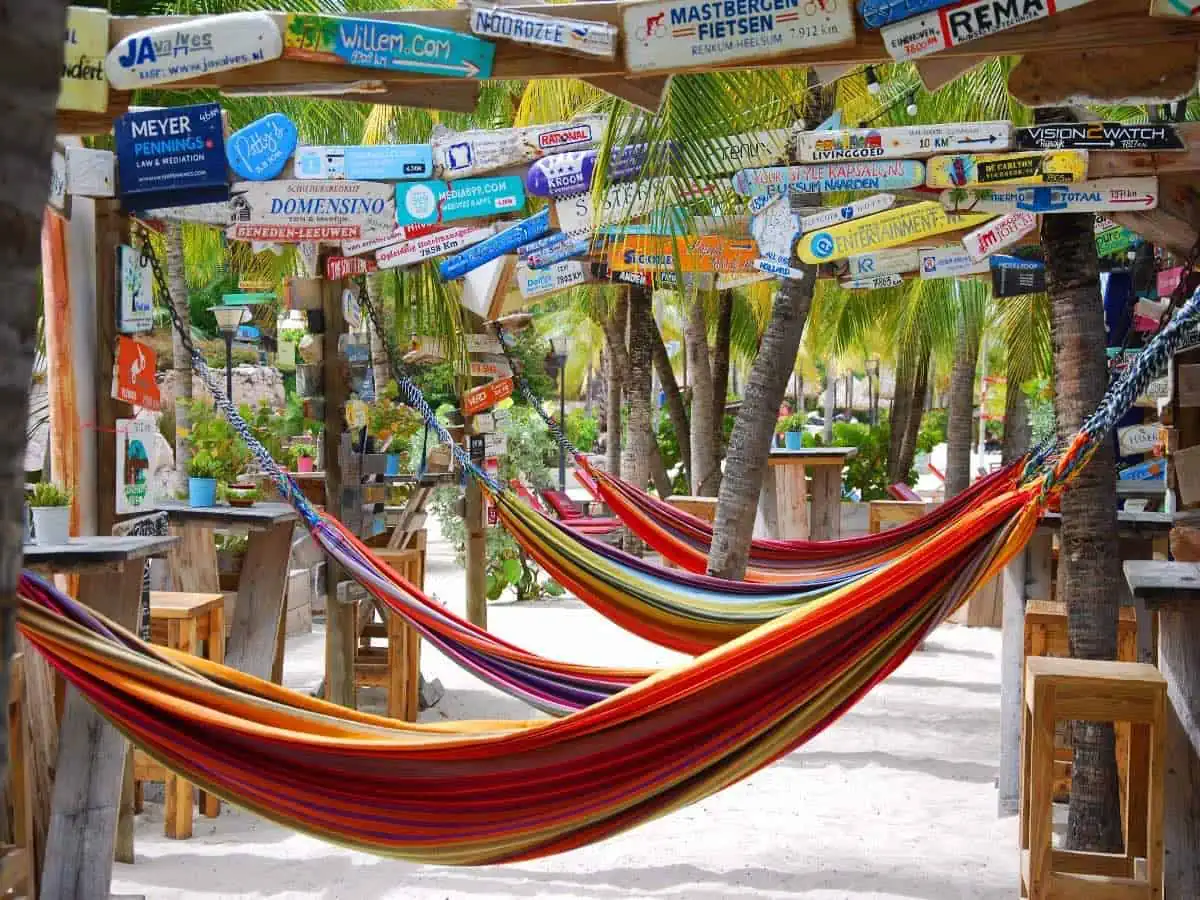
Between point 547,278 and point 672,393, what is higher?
point 547,278

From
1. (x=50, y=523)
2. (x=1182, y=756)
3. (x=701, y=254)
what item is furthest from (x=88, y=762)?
(x=701, y=254)

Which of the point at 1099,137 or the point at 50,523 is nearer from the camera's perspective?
the point at 50,523

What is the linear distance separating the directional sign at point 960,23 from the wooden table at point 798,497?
483 centimetres

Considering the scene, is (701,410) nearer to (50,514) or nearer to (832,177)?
(832,177)

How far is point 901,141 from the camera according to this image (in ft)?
13.7

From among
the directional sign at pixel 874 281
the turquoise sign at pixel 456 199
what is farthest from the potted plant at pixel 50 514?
the directional sign at pixel 874 281

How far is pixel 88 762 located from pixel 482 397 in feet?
11.9

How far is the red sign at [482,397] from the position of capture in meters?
6.18

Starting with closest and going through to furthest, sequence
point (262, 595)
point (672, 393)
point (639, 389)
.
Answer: point (262, 595)
point (639, 389)
point (672, 393)

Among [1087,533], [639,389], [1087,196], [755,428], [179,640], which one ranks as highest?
[1087,196]

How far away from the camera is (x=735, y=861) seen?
3.62 meters

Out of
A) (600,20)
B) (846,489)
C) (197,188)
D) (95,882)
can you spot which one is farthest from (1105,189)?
(846,489)

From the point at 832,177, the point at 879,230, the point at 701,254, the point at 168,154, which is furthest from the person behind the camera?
the point at 701,254

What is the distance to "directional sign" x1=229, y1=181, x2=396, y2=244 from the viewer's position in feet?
14.0
